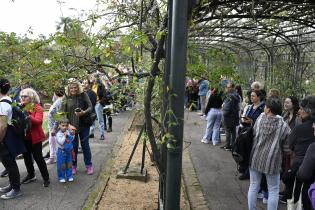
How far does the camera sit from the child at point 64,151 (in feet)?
19.0

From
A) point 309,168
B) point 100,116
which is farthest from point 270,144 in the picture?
point 100,116

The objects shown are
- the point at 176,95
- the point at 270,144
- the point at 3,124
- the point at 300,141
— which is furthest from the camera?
the point at 3,124

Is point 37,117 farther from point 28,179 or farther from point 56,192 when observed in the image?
point 56,192

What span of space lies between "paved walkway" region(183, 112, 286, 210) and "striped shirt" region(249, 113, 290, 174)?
0.92 m

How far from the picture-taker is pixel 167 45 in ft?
11.2

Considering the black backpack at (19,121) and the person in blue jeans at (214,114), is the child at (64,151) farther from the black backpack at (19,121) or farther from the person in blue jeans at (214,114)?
the person in blue jeans at (214,114)

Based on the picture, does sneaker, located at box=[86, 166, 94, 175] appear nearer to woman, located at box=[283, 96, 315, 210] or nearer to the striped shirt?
the striped shirt

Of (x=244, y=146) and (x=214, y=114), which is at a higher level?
(x=244, y=146)

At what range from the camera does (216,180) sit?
6.24 m

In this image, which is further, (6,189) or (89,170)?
(89,170)

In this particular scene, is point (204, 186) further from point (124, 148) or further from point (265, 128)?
point (124, 148)

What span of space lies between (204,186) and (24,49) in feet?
12.5

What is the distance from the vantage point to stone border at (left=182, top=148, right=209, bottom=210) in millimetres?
5137

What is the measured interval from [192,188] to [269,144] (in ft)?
6.74
